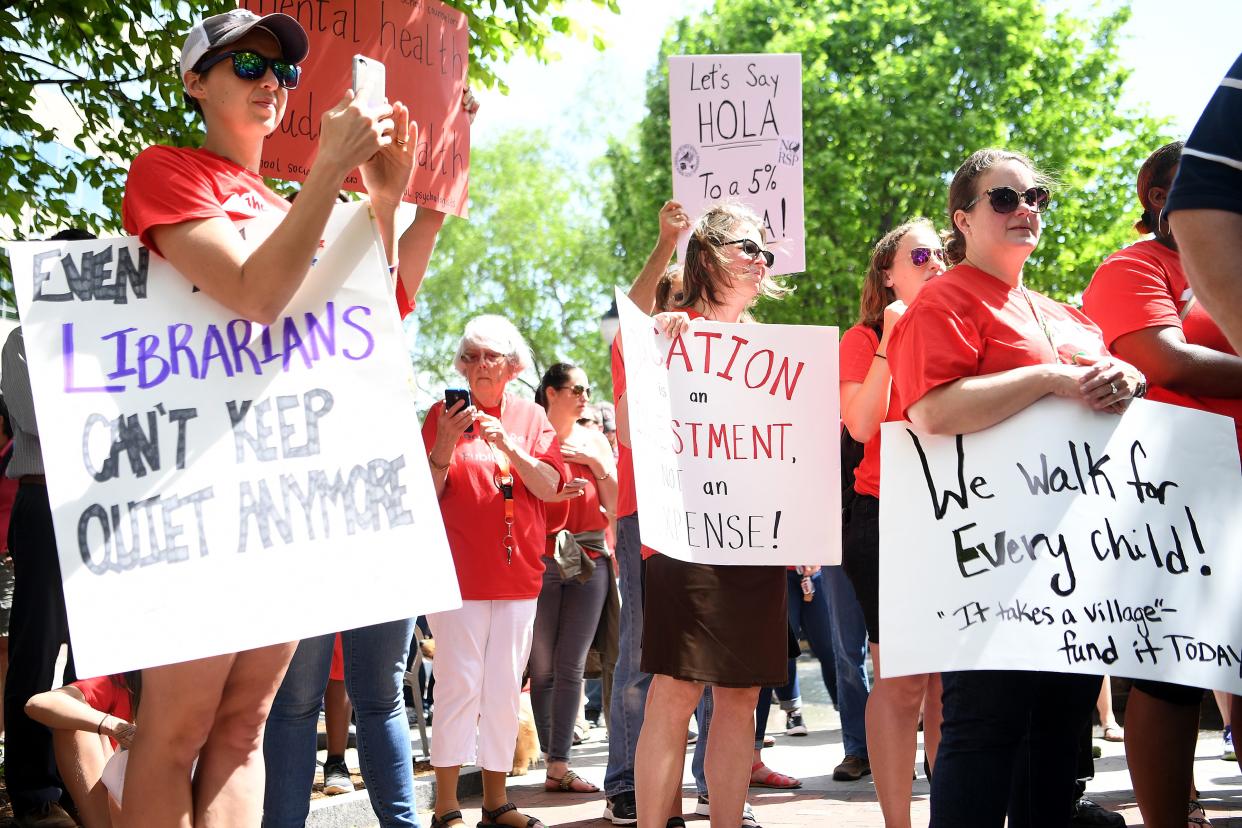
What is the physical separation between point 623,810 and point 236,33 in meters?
3.75

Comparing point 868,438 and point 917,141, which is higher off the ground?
point 917,141

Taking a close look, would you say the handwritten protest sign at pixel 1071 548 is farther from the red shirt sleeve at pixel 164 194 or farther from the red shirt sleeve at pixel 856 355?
the red shirt sleeve at pixel 164 194

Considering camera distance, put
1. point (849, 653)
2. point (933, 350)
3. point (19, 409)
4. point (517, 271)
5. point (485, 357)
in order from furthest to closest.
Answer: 1. point (517, 271)
2. point (849, 653)
3. point (485, 357)
4. point (19, 409)
5. point (933, 350)

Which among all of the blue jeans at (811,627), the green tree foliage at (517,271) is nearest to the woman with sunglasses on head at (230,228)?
the blue jeans at (811,627)

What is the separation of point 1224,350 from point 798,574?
4941 mm

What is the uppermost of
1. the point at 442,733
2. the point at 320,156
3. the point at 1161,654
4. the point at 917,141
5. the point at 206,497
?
the point at 917,141

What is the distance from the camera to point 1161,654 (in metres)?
3.30

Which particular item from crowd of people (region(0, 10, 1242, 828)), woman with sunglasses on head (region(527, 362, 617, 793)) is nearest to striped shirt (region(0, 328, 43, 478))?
crowd of people (region(0, 10, 1242, 828))

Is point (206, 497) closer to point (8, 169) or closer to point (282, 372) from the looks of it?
point (282, 372)

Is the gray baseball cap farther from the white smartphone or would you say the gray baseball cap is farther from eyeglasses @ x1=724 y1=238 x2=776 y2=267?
eyeglasses @ x1=724 y1=238 x2=776 y2=267

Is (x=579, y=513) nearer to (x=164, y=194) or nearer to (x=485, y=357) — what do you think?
(x=485, y=357)

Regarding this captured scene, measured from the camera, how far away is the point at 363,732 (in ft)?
13.6

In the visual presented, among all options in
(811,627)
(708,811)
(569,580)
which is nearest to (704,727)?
(708,811)

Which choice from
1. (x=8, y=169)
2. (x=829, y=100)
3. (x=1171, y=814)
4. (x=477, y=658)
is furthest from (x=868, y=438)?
(x=829, y=100)
